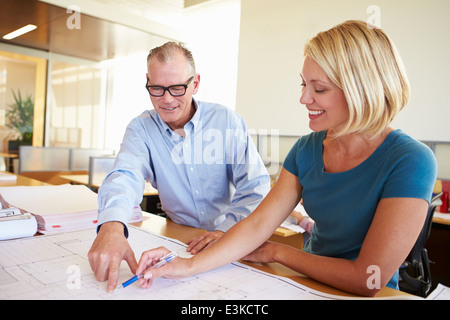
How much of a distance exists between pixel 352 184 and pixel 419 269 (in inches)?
80.3

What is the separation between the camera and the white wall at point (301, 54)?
13.2ft

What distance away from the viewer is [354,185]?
103cm

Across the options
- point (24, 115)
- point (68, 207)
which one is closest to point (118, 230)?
point (68, 207)

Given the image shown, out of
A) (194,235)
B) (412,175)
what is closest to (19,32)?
(194,235)

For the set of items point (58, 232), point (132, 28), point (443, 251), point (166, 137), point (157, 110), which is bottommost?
point (443, 251)

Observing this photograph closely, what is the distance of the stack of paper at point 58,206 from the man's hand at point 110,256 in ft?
1.15

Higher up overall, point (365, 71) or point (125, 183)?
point (365, 71)

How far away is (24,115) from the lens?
6.60m

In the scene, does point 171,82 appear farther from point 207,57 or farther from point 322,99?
point 207,57

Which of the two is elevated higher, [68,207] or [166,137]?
[166,137]

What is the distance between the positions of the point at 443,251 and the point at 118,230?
3.78 m

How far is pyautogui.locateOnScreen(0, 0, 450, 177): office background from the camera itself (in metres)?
4.14
